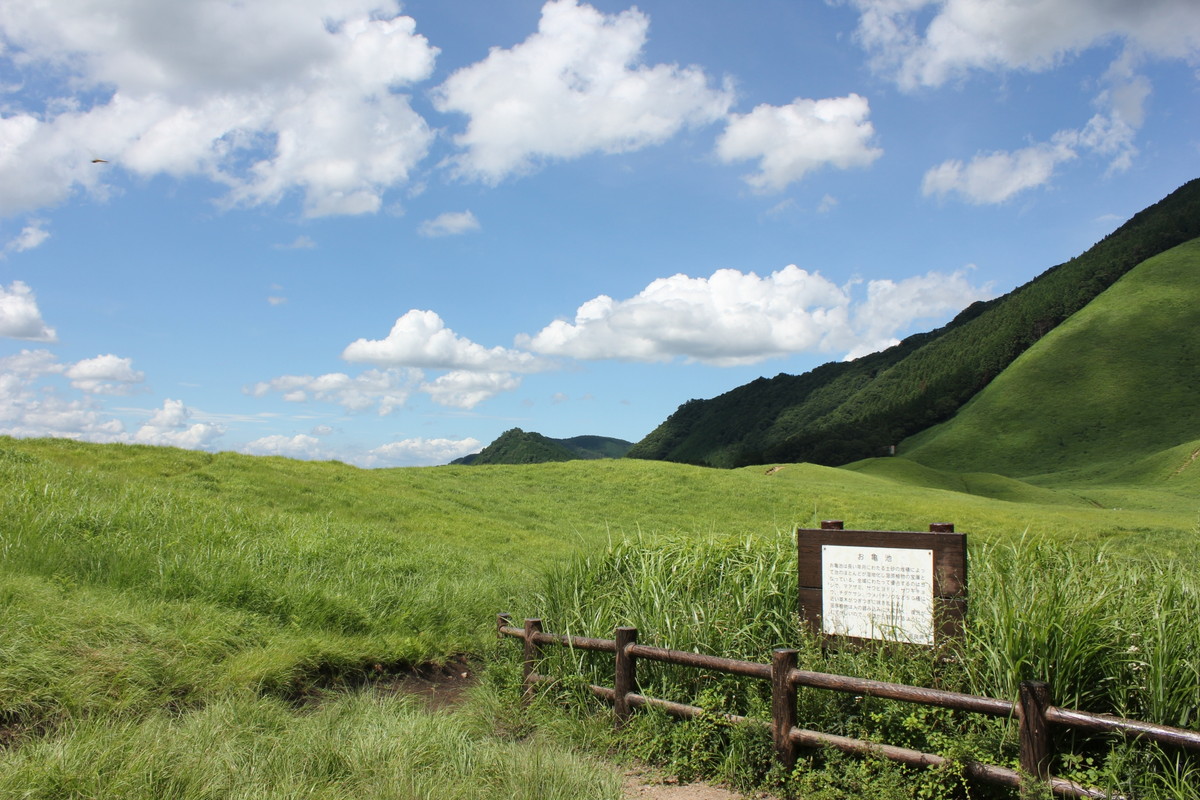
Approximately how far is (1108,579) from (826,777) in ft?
13.1

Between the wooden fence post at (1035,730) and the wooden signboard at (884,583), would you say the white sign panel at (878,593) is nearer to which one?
the wooden signboard at (884,583)

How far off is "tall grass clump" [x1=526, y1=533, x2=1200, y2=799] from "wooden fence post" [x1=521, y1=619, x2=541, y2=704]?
167 millimetres

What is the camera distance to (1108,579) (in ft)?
23.7

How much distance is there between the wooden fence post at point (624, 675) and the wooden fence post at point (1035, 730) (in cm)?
329

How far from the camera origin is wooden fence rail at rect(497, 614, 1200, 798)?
4617 mm

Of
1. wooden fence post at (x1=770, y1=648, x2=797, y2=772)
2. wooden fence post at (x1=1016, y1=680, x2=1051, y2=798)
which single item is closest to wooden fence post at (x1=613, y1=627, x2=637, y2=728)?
wooden fence post at (x1=770, y1=648, x2=797, y2=772)

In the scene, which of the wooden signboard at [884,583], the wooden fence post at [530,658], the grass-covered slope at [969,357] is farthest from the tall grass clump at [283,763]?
the grass-covered slope at [969,357]

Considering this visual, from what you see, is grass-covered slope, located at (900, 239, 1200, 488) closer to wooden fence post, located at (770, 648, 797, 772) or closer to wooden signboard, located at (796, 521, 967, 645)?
wooden signboard, located at (796, 521, 967, 645)

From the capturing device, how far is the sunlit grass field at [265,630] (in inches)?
199

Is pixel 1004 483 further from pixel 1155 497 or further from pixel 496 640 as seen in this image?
pixel 496 640

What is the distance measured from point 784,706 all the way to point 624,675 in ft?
5.58

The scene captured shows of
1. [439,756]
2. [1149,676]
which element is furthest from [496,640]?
[1149,676]

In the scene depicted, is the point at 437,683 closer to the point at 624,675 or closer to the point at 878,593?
the point at 624,675

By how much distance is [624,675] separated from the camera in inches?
Answer: 272
